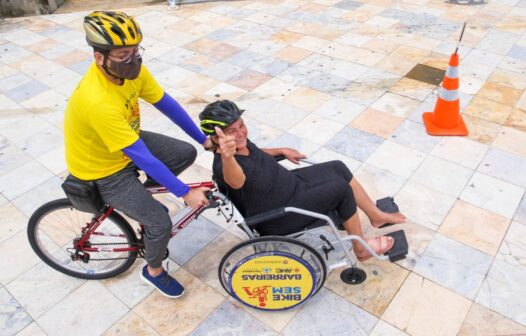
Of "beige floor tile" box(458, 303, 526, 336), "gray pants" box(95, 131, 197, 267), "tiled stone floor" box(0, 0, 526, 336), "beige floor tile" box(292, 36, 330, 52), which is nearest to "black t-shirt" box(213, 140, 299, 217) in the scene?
"gray pants" box(95, 131, 197, 267)

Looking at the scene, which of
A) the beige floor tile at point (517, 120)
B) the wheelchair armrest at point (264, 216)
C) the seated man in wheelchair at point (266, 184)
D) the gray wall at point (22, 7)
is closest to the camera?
the wheelchair armrest at point (264, 216)

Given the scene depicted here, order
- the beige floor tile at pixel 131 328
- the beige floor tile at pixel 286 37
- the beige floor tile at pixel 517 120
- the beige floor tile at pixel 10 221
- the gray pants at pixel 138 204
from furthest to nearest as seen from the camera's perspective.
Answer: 1. the beige floor tile at pixel 286 37
2. the beige floor tile at pixel 517 120
3. the beige floor tile at pixel 10 221
4. the beige floor tile at pixel 131 328
5. the gray pants at pixel 138 204

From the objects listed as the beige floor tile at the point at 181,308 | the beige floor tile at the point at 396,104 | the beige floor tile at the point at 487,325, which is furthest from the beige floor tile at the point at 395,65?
the beige floor tile at the point at 181,308

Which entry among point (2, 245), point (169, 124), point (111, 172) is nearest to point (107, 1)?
point (169, 124)

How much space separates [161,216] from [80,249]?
2.90 feet

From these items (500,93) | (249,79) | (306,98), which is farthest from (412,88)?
(249,79)

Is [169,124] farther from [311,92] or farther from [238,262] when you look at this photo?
[238,262]

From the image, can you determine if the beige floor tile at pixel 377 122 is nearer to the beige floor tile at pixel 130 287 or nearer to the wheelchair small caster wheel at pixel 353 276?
the wheelchair small caster wheel at pixel 353 276

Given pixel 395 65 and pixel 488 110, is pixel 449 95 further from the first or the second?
pixel 395 65

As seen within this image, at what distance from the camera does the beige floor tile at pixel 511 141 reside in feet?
15.3

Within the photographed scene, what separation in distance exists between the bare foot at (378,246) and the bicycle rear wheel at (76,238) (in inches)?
67.9

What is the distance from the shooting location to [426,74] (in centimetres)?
602

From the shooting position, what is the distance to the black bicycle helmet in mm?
2756

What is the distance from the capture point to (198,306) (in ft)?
10.9
